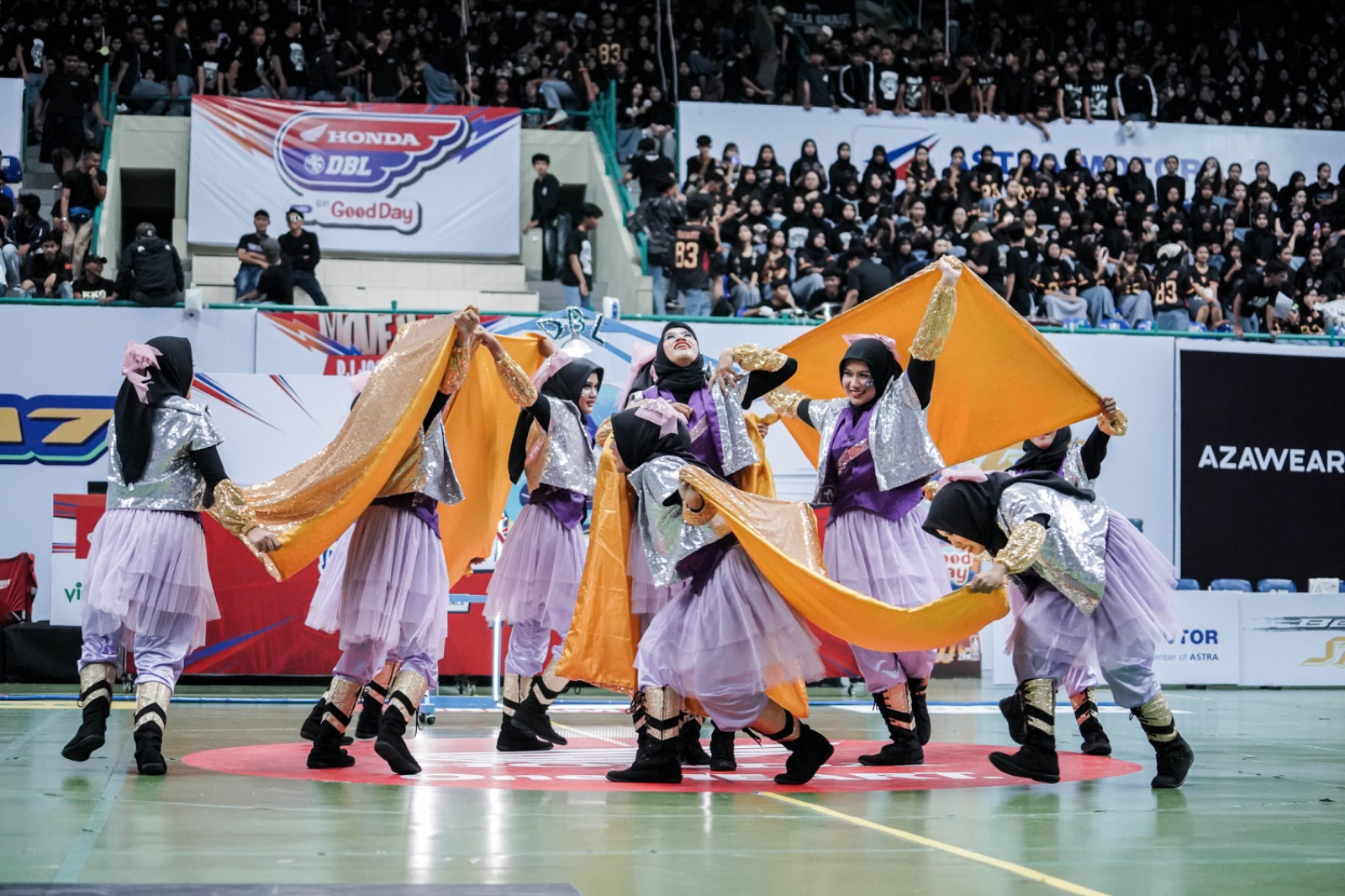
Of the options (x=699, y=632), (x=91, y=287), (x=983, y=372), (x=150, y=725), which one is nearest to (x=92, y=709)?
(x=150, y=725)

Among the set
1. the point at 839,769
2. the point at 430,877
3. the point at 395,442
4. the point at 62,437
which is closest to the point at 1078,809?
the point at 839,769

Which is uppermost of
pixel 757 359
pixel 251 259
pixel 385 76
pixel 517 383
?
pixel 385 76

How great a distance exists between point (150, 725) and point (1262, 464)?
517 inches

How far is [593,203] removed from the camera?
1991 centimetres

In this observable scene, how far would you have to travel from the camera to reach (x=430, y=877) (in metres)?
4.09

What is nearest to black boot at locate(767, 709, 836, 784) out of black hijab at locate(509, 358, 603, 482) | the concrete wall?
black hijab at locate(509, 358, 603, 482)

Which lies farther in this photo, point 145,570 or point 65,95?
point 65,95

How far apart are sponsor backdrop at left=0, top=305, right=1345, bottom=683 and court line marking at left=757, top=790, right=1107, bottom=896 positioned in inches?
233

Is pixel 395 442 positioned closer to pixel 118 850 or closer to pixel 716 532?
pixel 716 532

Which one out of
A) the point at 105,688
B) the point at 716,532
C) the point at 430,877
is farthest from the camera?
the point at 105,688

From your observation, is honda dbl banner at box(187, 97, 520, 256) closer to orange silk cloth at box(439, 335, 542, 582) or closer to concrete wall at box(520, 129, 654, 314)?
concrete wall at box(520, 129, 654, 314)

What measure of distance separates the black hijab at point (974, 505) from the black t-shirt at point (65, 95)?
596 inches

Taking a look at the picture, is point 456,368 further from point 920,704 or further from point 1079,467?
point 1079,467

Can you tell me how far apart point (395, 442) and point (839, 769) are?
255 cm
